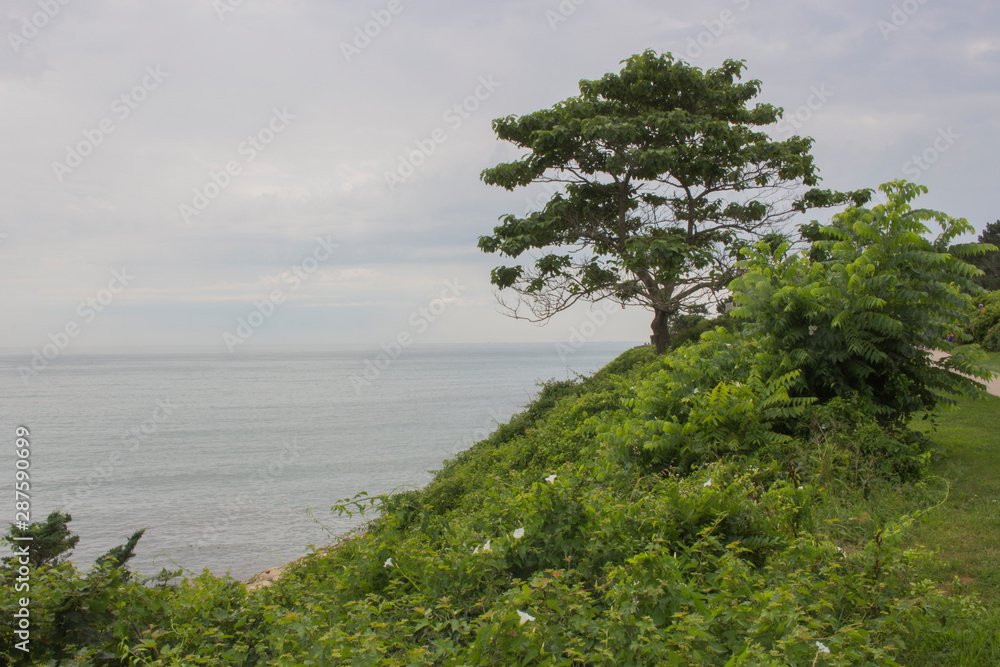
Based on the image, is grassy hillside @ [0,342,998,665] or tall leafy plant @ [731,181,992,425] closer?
grassy hillside @ [0,342,998,665]

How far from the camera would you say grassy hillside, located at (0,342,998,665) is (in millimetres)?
3338

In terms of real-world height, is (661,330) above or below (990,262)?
below

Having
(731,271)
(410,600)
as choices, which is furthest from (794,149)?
(410,600)

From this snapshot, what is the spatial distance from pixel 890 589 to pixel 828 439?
11.3 feet

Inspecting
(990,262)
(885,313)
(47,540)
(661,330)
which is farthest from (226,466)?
(990,262)

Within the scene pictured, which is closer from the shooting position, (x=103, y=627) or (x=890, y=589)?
(x=890, y=589)

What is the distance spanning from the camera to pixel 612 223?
69.2ft

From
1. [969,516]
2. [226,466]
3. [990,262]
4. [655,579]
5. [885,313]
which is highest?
[990,262]

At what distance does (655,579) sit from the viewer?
376 centimetres

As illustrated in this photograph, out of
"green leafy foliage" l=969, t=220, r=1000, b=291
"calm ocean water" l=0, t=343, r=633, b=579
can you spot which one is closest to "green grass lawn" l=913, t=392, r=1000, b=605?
"calm ocean water" l=0, t=343, r=633, b=579

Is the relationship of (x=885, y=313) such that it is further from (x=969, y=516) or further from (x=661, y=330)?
(x=661, y=330)

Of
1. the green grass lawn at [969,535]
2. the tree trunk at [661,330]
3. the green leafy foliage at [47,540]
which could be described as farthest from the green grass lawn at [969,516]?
the tree trunk at [661,330]

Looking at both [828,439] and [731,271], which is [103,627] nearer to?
[828,439]

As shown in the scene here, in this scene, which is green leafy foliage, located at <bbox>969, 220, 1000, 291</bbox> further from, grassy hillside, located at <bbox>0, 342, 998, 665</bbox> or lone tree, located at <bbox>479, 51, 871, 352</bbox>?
grassy hillside, located at <bbox>0, 342, 998, 665</bbox>
